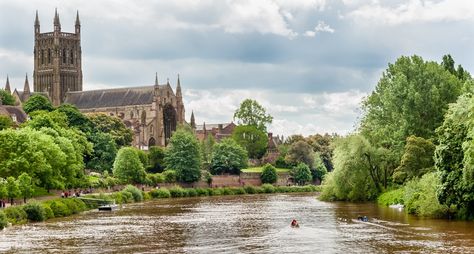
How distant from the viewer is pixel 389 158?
94.4 metres

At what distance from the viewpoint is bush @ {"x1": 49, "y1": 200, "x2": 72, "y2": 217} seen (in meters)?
80.0

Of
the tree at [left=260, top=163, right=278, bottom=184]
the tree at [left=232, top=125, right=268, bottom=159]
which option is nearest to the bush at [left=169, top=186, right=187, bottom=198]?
the tree at [left=260, top=163, right=278, bottom=184]

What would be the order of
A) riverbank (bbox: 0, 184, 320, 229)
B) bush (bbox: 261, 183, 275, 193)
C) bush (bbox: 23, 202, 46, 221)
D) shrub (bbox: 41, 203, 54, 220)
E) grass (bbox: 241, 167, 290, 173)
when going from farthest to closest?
grass (bbox: 241, 167, 290, 173) < bush (bbox: 261, 183, 275, 193) < shrub (bbox: 41, 203, 54, 220) < bush (bbox: 23, 202, 46, 221) < riverbank (bbox: 0, 184, 320, 229)

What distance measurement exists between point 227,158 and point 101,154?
3499 centimetres

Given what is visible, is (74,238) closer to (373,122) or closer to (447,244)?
(447,244)

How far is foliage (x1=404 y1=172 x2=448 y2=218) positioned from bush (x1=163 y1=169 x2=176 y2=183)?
69792 mm

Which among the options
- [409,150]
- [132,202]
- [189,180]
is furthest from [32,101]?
[409,150]

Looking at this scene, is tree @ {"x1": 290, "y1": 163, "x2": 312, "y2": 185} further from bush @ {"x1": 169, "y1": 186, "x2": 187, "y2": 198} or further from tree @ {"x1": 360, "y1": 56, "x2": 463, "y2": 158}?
tree @ {"x1": 360, "y1": 56, "x2": 463, "y2": 158}

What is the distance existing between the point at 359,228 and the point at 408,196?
56.2 feet

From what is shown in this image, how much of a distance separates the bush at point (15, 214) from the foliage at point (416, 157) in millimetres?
38093

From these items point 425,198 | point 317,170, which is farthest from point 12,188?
point 317,170

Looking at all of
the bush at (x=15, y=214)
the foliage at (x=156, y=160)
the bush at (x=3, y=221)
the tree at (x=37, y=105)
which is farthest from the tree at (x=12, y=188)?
the tree at (x=37, y=105)

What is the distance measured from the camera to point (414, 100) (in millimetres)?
92125

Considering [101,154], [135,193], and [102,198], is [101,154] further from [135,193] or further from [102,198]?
[102,198]
